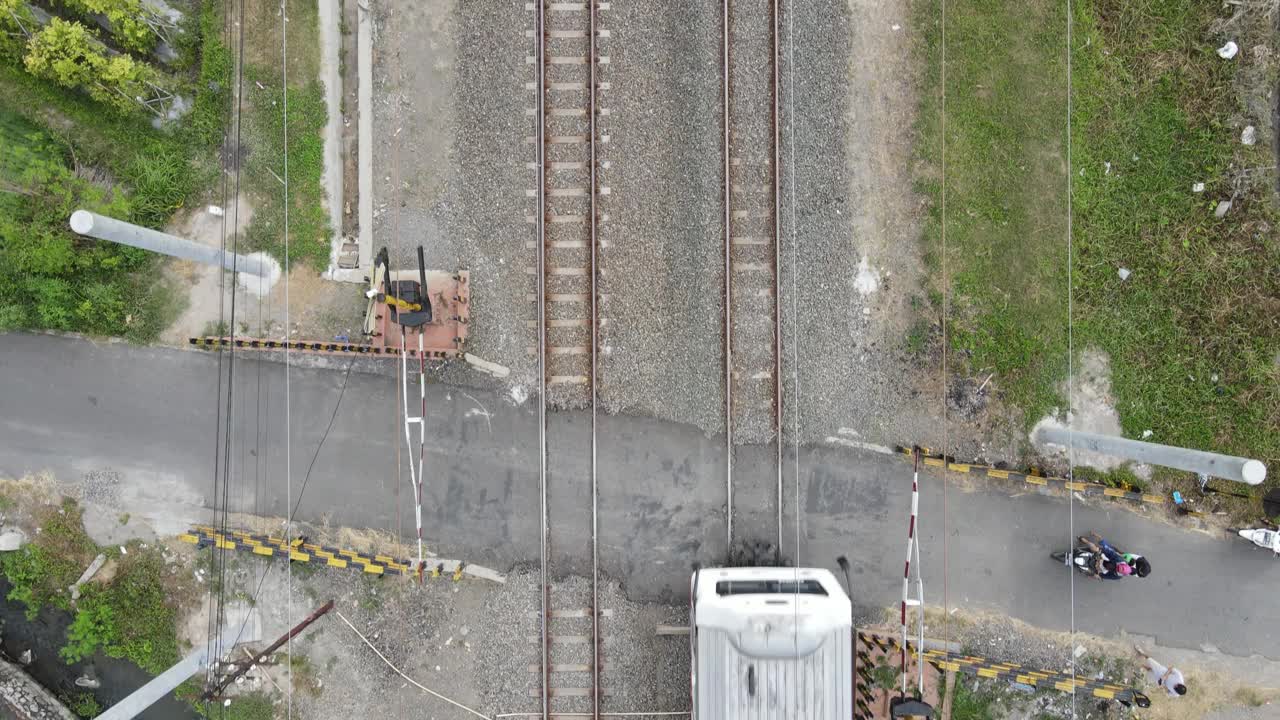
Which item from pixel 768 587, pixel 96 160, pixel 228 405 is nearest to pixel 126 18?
pixel 96 160

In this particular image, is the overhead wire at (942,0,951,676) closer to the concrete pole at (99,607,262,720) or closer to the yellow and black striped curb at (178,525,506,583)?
the yellow and black striped curb at (178,525,506,583)

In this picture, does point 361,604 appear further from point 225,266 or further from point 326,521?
point 225,266

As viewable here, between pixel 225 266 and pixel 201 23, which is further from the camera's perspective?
pixel 201 23

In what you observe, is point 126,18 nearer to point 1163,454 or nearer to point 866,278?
point 866,278

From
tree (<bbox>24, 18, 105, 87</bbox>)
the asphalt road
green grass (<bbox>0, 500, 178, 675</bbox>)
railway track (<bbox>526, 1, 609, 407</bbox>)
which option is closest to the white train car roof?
the asphalt road

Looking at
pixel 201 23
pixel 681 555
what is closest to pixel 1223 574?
pixel 681 555

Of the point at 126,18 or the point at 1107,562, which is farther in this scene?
the point at 126,18
